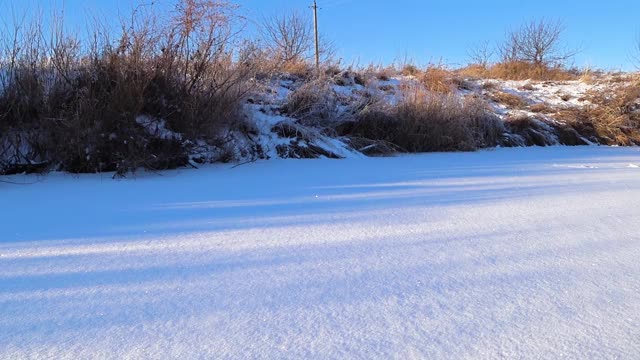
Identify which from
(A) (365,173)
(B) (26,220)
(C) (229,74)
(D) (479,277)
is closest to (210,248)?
(D) (479,277)

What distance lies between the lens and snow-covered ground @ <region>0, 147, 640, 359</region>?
0.88 m

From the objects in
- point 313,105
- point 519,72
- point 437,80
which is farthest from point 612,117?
point 313,105

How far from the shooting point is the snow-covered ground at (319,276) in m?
0.88

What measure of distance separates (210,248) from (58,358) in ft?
2.22

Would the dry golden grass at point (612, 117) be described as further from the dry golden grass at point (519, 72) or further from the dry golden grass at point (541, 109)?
the dry golden grass at point (519, 72)

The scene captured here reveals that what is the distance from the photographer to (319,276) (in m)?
1.21

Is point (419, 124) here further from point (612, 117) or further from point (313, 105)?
point (612, 117)

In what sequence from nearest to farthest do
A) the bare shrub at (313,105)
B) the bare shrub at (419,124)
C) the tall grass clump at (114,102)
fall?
the tall grass clump at (114,102), the bare shrub at (313,105), the bare shrub at (419,124)


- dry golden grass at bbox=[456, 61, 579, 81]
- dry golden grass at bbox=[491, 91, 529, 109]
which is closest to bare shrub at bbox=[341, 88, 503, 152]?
dry golden grass at bbox=[491, 91, 529, 109]

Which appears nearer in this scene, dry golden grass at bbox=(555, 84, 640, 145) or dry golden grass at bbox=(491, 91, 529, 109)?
dry golden grass at bbox=(555, 84, 640, 145)

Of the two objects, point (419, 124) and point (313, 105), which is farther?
point (419, 124)

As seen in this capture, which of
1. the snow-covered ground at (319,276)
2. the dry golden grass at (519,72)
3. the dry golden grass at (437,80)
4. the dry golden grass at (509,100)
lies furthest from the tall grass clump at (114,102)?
the dry golden grass at (519,72)

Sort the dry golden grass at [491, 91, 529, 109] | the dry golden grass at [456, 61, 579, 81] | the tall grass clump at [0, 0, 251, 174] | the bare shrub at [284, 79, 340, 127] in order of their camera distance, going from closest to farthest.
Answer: the tall grass clump at [0, 0, 251, 174]
the bare shrub at [284, 79, 340, 127]
the dry golden grass at [491, 91, 529, 109]
the dry golden grass at [456, 61, 579, 81]

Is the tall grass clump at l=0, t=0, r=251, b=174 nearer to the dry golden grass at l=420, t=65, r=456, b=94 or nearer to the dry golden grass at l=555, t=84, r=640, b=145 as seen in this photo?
the dry golden grass at l=420, t=65, r=456, b=94
